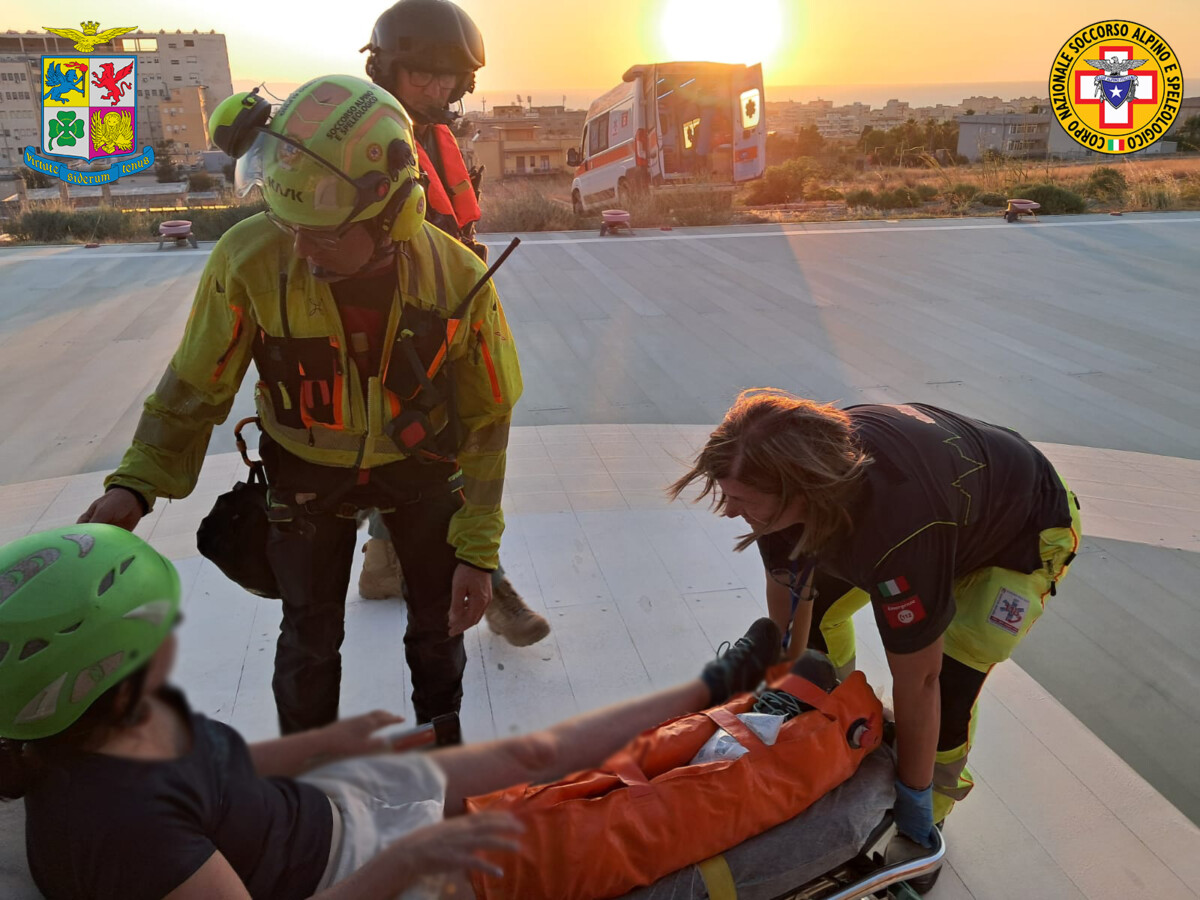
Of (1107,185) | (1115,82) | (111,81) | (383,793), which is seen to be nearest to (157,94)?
(111,81)

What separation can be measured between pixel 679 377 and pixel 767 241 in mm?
5611

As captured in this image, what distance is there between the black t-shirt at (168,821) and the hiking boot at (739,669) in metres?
0.30

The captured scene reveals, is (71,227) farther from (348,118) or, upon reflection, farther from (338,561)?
(348,118)

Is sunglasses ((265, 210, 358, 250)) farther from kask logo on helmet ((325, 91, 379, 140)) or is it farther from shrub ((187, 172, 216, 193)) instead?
shrub ((187, 172, 216, 193))

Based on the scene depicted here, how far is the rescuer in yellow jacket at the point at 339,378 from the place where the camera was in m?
1.26

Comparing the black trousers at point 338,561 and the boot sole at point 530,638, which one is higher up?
the black trousers at point 338,561

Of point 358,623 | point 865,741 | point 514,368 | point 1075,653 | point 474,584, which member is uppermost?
point 514,368

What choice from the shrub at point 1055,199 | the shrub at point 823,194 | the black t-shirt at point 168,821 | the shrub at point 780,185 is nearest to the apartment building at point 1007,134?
the shrub at point 823,194

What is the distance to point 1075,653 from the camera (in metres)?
2.86

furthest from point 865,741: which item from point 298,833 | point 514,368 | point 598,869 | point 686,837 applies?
point 298,833

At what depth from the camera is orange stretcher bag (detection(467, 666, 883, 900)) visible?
142 cm

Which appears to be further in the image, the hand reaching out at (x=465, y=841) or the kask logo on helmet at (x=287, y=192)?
the kask logo on helmet at (x=287, y=192)

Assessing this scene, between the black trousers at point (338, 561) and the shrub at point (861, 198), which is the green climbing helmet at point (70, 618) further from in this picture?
the shrub at point (861, 198)

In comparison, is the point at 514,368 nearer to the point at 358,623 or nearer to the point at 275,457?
the point at 275,457
